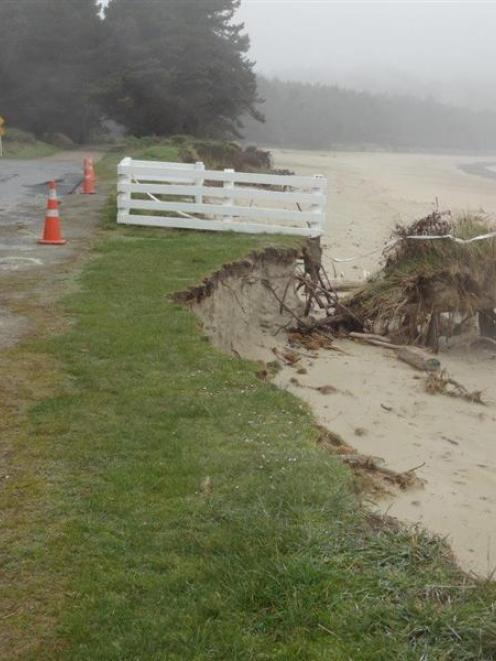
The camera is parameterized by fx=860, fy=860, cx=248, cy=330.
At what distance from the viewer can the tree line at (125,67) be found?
43094 millimetres

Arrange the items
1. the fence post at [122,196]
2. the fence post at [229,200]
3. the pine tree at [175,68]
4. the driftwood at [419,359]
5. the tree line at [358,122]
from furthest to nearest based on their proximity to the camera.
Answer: the tree line at [358,122] → the pine tree at [175,68] → the fence post at [122,196] → the fence post at [229,200] → the driftwood at [419,359]

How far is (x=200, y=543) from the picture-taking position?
4.42 m

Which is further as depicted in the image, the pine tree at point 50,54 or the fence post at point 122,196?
the pine tree at point 50,54

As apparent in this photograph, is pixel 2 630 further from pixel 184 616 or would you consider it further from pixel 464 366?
pixel 464 366

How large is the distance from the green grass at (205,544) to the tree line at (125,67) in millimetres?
37992

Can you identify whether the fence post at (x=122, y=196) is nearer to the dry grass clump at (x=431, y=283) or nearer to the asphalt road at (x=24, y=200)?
the asphalt road at (x=24, y=200)

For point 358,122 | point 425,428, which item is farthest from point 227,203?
point 358,122

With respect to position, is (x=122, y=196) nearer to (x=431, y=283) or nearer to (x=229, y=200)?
(x=229, y=200)

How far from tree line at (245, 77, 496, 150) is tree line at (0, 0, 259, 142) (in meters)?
39.5

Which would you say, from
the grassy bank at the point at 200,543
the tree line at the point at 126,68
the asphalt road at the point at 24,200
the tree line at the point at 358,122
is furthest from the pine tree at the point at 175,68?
the tree line at the point at 358,122

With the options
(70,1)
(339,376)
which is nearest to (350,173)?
(70,1)

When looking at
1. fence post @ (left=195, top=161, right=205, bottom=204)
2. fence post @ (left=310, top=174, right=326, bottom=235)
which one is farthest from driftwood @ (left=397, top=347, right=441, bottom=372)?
fence post @ (left=195, top=161, right=205, bottom=204)

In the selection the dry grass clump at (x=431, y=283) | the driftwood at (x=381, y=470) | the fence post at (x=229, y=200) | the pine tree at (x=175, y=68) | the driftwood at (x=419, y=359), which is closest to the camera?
the driftwood at (x=381, y=470)

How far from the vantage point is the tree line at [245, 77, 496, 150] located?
92.2 metres
